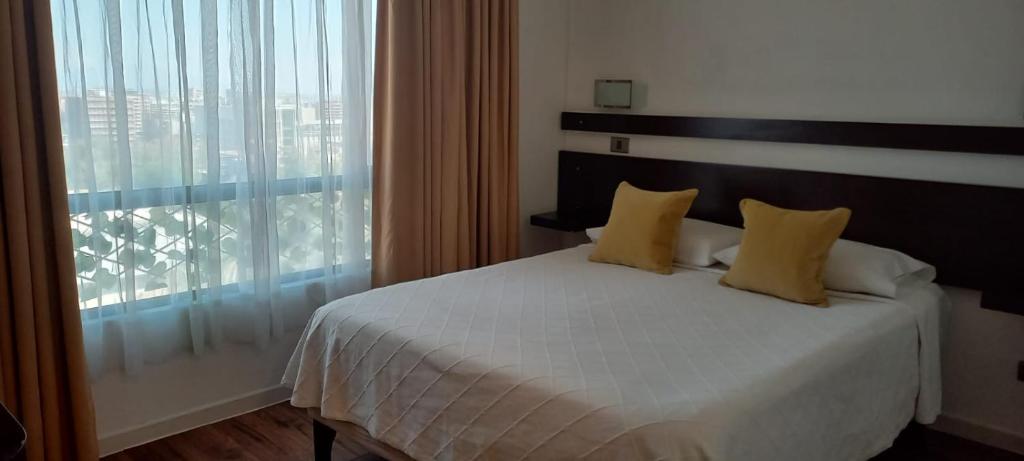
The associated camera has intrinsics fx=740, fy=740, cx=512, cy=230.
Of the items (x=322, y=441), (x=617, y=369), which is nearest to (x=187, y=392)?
(x=322, y=441)

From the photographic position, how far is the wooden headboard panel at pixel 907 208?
2.68 m

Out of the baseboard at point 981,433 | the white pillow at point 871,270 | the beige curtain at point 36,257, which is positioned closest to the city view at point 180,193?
the beige curtain at point 36,257

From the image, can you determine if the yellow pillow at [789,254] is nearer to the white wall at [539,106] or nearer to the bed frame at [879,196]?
the bed frame at [879,196]

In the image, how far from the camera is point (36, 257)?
89.2 inches

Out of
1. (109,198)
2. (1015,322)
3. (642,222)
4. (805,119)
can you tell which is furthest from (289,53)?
(1015,322)

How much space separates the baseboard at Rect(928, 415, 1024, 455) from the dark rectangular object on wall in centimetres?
105

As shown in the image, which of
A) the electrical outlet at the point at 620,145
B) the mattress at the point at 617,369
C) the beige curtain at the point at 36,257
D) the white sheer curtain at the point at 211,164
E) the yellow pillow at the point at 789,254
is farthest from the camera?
the electrical outlet at the point at 620,145

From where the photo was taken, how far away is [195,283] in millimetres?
2746

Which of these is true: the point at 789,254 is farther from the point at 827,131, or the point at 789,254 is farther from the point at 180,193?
the point at 180,193

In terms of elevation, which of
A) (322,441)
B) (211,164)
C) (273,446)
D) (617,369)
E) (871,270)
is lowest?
(273,446)

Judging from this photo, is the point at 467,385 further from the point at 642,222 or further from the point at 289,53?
the point at 289,53

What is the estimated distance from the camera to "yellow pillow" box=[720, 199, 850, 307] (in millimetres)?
2635

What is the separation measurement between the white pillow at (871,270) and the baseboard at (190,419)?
2.29 metres

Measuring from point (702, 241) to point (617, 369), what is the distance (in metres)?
1.32
